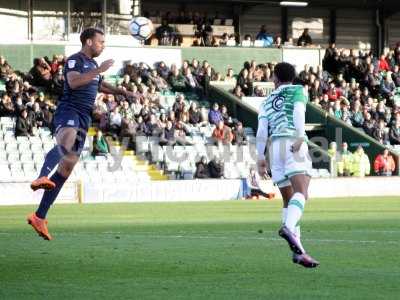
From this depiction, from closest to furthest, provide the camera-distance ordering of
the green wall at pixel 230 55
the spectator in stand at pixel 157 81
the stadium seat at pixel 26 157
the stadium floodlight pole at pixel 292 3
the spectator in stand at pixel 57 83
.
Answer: the stadium seat at pixel 26 157
the spectator in stand at pixel 57 83
the spectator in stand at pixel 157 81
the green wall at pixel 230 55
the stadium floodlight pole at pixel 292 3

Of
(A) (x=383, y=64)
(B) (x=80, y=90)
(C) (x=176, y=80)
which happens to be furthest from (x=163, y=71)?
(B) (x=80, y=90)

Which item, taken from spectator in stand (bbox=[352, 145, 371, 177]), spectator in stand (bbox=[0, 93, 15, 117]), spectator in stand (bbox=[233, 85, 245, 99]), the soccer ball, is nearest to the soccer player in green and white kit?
spectator in stand (bbox=[0, 93, 15, 117])

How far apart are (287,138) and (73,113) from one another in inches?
126

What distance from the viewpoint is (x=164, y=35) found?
44.6 metres

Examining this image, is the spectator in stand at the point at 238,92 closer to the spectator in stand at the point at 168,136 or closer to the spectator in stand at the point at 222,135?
the spectator in stand at the point at 222,135

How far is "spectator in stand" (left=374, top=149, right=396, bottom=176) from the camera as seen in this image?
38.7 meters

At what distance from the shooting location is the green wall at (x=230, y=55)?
4469 cm

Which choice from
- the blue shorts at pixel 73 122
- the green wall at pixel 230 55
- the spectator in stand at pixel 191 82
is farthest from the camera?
the green wall at pixel 230 55

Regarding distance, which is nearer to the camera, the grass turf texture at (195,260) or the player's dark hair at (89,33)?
the grass turf texture at (195,260)

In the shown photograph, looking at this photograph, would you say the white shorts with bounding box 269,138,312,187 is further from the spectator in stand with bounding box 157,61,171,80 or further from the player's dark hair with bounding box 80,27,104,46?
the spectator in stand with bounding box 157,61,171,80

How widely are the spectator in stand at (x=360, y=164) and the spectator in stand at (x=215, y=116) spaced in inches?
177

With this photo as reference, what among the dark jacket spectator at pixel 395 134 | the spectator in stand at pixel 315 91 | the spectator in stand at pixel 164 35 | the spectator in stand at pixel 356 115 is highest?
the spectator in stand at pixel 164 35

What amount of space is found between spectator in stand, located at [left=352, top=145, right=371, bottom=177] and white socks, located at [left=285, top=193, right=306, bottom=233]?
26493 millimetres

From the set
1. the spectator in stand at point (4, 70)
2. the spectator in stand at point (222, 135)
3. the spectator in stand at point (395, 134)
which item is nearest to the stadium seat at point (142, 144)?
the spectator in stand at point (222, 135)
